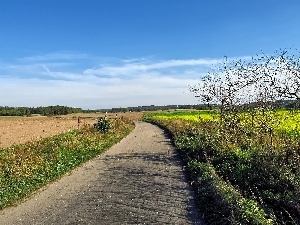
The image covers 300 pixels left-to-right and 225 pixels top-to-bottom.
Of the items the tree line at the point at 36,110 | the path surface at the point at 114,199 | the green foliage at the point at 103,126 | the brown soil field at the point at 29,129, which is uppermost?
the tree line at the point at 36,110

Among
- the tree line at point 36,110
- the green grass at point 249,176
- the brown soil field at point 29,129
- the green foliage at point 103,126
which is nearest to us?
the green grass at point 249,176

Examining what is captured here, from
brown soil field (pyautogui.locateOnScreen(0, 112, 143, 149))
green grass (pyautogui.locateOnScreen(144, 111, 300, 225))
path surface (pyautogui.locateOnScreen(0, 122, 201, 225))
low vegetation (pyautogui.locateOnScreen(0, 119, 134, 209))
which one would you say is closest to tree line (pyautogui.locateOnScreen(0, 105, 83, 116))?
brown soil field (pyautogui.locateOnScreen(0, 112, 143, 149))

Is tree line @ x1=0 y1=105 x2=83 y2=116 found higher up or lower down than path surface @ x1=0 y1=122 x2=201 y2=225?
higher up

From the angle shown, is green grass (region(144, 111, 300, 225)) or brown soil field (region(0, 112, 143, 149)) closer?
green grass (region(144, 111, 300, 225))

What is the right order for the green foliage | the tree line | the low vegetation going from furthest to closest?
1. the tree line
2. the green foliage
3. the low vegetation

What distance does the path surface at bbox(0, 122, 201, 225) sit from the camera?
884 centimetres

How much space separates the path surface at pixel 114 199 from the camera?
8.84m

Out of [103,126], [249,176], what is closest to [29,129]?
[103,126]

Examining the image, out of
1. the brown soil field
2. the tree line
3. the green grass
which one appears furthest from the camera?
the tree line

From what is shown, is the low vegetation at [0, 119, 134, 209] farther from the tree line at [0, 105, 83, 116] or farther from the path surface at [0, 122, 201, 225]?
the tree line at [0, 105, 83, 116]

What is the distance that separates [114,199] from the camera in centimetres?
1058

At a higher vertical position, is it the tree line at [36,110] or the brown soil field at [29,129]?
the tree line at [36,110]

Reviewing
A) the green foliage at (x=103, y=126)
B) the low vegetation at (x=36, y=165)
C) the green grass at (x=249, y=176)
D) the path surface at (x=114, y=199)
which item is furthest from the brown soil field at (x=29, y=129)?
the green grass at (x=249, y=176)

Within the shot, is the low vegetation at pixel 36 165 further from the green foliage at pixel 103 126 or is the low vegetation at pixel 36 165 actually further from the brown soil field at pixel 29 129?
the green foliage at pixel 103 126
